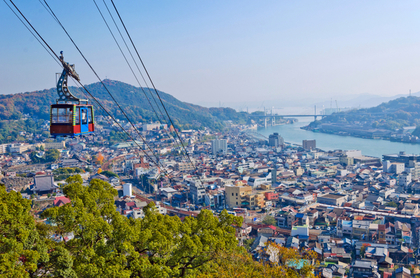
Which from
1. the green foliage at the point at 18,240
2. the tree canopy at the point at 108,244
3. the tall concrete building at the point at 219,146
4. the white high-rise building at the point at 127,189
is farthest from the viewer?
the tall concrete building at the point at 219,146

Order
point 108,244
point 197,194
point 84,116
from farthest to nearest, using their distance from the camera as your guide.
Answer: point 197,194 → point 84,116 → point 108,244

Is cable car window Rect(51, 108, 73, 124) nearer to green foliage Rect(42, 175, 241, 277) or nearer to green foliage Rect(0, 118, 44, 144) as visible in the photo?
green foliage Rect(42, 175, 241, 277)

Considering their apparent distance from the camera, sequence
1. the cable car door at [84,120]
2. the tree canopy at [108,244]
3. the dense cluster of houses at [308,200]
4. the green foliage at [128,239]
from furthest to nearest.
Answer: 1. the dense cluster of houses at [308,200]
2. the cable car door at [84,120]
3. the green foliage at [128,239]
4. the tree canopy at [108,244]

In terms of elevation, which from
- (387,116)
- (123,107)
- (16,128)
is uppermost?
(123,107)

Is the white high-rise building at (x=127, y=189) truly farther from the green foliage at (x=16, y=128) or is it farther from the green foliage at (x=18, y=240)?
the green foliage at (x=16, y=128)

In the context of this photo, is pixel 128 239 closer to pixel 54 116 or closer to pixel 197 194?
pixel 54 116

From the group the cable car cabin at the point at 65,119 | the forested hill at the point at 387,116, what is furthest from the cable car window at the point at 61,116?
the forested hill at the point at 387,116

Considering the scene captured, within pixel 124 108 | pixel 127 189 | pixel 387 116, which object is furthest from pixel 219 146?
pixel 387 116

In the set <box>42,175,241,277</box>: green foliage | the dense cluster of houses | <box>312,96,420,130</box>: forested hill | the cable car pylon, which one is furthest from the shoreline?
the cable car pylon
